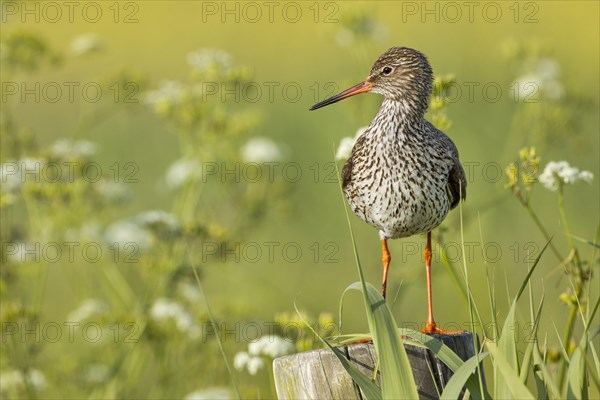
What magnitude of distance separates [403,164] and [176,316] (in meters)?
2.59

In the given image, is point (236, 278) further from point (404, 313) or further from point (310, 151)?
point (310, 151)

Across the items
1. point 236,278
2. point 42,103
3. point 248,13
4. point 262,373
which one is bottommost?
point 262,373

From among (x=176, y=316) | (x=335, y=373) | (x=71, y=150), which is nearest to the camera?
(x=335, y=373)

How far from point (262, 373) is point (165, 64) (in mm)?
9885

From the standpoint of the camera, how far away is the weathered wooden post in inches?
154

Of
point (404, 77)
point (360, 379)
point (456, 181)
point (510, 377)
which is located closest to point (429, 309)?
point (456, 181)

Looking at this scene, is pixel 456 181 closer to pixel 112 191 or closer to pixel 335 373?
pixel 335 373

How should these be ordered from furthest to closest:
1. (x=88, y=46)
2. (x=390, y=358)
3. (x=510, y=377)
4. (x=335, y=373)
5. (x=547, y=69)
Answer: (x=88, y=46), (x=547, y=69), (x=335, y=373), (x=390, y=358), (x=510, y=377)

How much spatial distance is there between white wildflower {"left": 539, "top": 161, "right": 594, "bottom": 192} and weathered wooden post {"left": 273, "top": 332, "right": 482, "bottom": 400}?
1646 millimetres

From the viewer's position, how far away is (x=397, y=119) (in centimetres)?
537

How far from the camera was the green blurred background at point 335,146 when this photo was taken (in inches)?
300

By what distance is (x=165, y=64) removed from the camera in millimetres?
17250

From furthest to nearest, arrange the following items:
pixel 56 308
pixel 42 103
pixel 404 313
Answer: pixel 42 103 < pixel 56 308 < pixel 404 313

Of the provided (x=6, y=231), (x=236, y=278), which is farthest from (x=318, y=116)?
(x=6, y=231)
